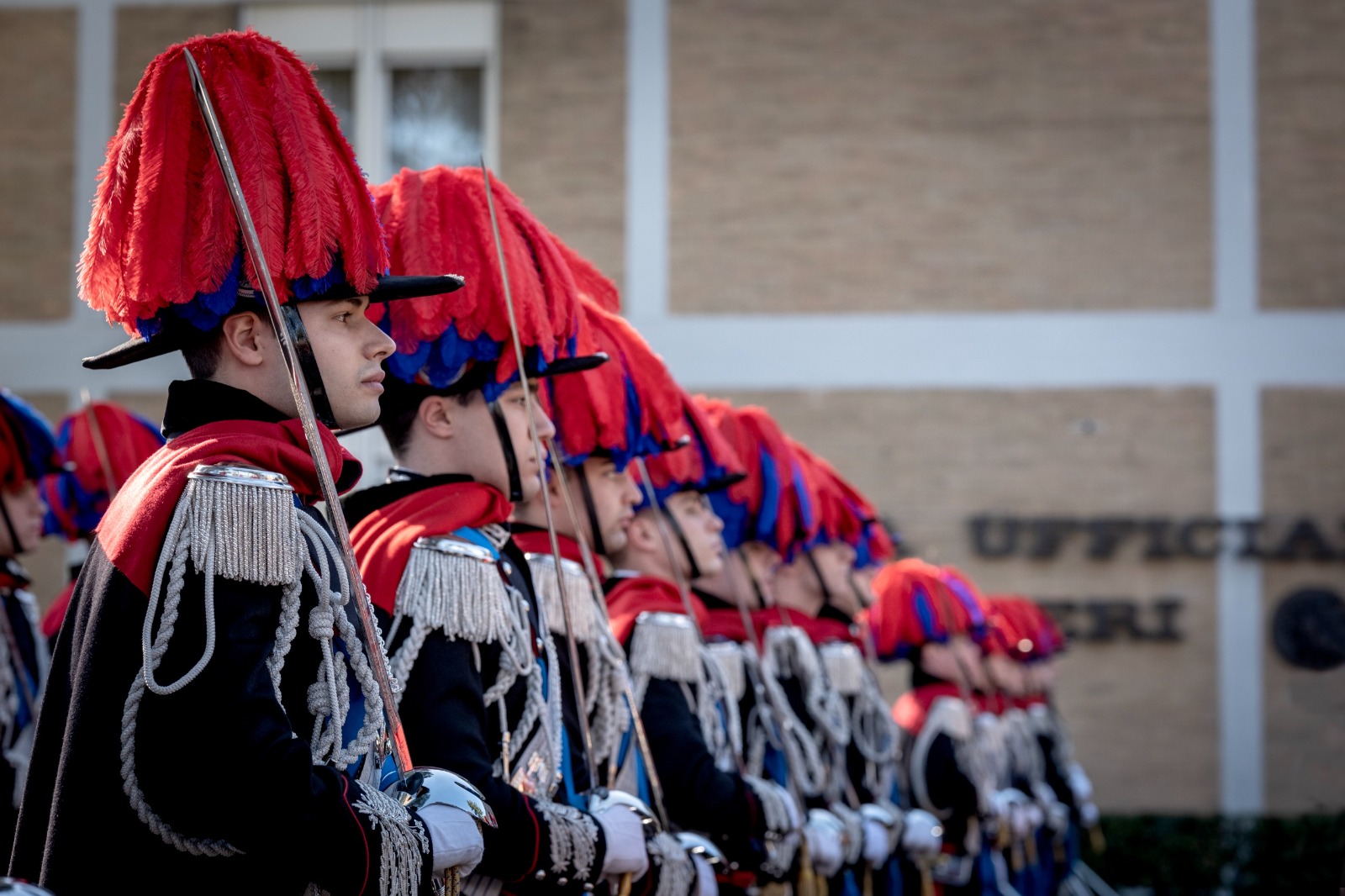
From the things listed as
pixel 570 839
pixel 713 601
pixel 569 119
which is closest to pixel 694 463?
pixel 713 601

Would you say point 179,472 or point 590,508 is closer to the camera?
point 179,472

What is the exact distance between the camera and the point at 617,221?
46.9 ft

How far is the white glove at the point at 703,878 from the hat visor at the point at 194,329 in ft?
5.38

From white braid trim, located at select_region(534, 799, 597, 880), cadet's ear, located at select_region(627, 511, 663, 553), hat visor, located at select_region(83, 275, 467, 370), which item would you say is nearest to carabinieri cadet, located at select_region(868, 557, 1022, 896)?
cadet's ear, located at select_region(627, 511, 663, 553)

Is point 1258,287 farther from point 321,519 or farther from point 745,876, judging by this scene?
point 321,519

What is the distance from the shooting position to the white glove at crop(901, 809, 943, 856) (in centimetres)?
695

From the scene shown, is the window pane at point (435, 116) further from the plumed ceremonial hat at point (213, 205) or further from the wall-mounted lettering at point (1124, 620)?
the plumed ceremonial hat at point (213, 205)

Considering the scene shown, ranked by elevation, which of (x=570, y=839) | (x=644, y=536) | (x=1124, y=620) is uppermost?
(x=644, y=536)

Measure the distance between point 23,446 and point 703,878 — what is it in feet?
10.6

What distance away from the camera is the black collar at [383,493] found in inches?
133

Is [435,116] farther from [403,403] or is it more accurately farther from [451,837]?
[451,837]

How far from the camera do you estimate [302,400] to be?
7.86 feet

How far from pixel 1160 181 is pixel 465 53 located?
6255 mm

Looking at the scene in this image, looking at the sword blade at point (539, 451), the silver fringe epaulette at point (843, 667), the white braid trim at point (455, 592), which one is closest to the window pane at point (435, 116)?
the silver fringe epaulette at point (843, 667)
